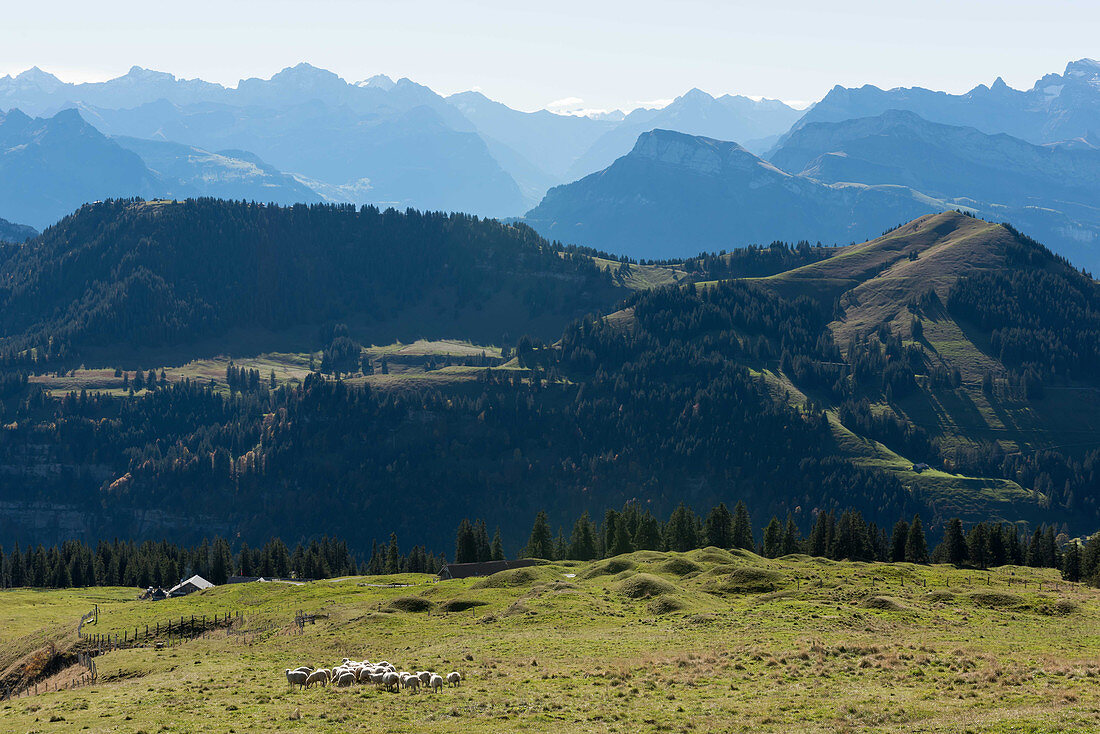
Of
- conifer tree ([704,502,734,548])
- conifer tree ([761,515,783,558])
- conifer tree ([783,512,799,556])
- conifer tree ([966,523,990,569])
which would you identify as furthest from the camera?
conifer tree ([704,502,734,548])

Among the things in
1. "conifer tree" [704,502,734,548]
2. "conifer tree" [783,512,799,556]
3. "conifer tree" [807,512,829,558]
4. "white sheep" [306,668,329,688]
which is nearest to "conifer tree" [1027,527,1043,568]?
"conifer tree" [807,512,829,558]

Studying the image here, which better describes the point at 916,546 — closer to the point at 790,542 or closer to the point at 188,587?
the point at 790,542

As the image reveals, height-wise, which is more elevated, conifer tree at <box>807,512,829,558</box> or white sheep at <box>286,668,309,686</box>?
white sheep at <box>286,668,309,686</box>

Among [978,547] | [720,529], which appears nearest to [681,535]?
[720,529]

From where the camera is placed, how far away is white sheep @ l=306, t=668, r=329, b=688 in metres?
62.8

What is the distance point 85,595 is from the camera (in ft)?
566

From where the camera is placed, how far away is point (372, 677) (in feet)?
205

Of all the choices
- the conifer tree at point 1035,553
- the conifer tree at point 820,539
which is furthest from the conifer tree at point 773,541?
the conifer tree at point 1035,553

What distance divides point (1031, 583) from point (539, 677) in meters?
82.9

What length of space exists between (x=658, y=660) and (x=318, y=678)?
23.9m

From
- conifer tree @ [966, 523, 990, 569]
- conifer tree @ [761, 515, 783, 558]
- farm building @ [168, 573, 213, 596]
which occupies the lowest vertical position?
farm building @ [168, 573, 213, 596]

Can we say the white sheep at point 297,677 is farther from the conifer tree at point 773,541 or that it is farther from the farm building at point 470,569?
the conifer tree at point 773,541

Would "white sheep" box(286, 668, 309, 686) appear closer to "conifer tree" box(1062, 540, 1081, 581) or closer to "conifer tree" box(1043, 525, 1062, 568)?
"conifer tree" box(1062, 540, 1081, 581)

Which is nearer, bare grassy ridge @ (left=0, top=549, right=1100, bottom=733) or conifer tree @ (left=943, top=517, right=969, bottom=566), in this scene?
bare grassy ridge @ (left=0, top=549, right=1100, bottom=733)
